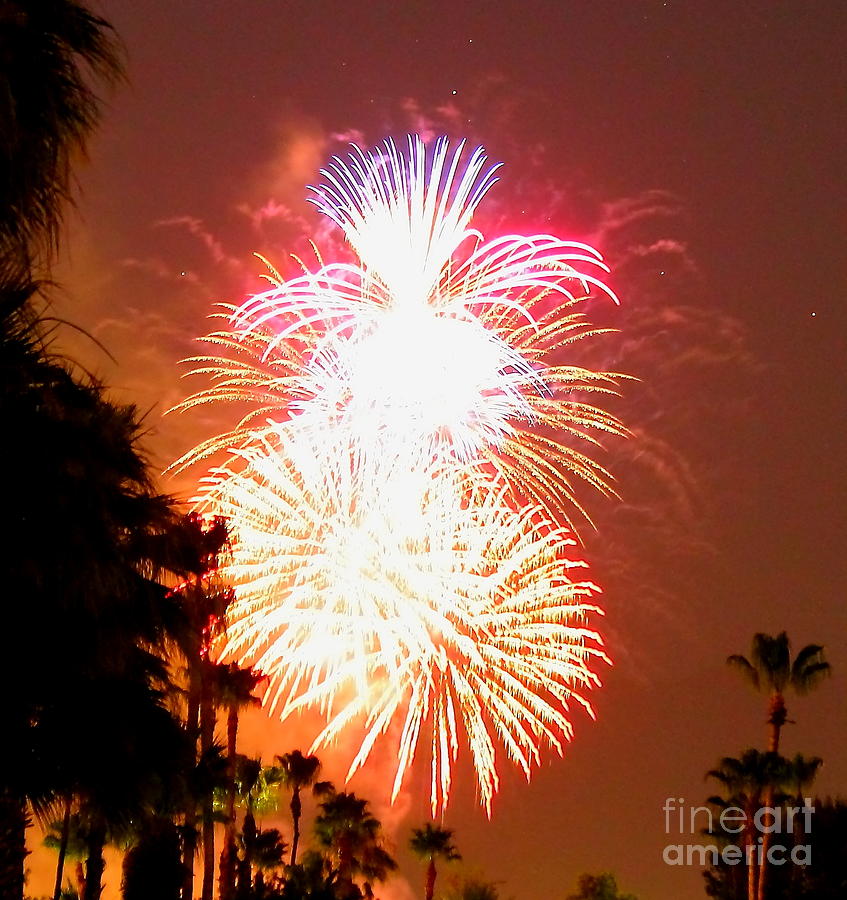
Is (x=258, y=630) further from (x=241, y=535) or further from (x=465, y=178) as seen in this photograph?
(x=465, y=178)

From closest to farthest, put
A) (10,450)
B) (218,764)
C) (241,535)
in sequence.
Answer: (10,450) < (218,764) < (241,535)

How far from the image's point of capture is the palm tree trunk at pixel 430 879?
5922 cm

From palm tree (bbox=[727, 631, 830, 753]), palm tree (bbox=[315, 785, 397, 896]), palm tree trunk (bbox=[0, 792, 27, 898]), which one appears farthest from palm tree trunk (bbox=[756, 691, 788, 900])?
palm tree trunk (bbox=[0, 792, 27, 898])

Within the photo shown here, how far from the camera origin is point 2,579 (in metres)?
10.1

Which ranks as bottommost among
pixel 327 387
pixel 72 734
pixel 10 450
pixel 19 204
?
pixel 72 734

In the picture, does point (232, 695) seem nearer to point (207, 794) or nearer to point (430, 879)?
point (207, 794)

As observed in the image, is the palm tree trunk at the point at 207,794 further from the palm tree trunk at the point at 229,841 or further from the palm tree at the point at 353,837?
the palm tree at the point at 353,837

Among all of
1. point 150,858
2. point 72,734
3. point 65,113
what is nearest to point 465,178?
point 150,858

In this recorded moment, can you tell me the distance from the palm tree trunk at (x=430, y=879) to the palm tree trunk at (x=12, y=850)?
47.2 m

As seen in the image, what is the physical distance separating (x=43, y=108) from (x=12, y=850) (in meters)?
9.28

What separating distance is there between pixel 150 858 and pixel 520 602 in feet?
38.5

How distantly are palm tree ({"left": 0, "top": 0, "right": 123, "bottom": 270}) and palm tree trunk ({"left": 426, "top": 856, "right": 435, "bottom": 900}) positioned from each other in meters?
55.4

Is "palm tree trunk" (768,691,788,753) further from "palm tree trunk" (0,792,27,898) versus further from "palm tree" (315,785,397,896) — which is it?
"palm tree trunk" (0,792,27,898)

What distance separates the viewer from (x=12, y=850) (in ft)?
46.0
